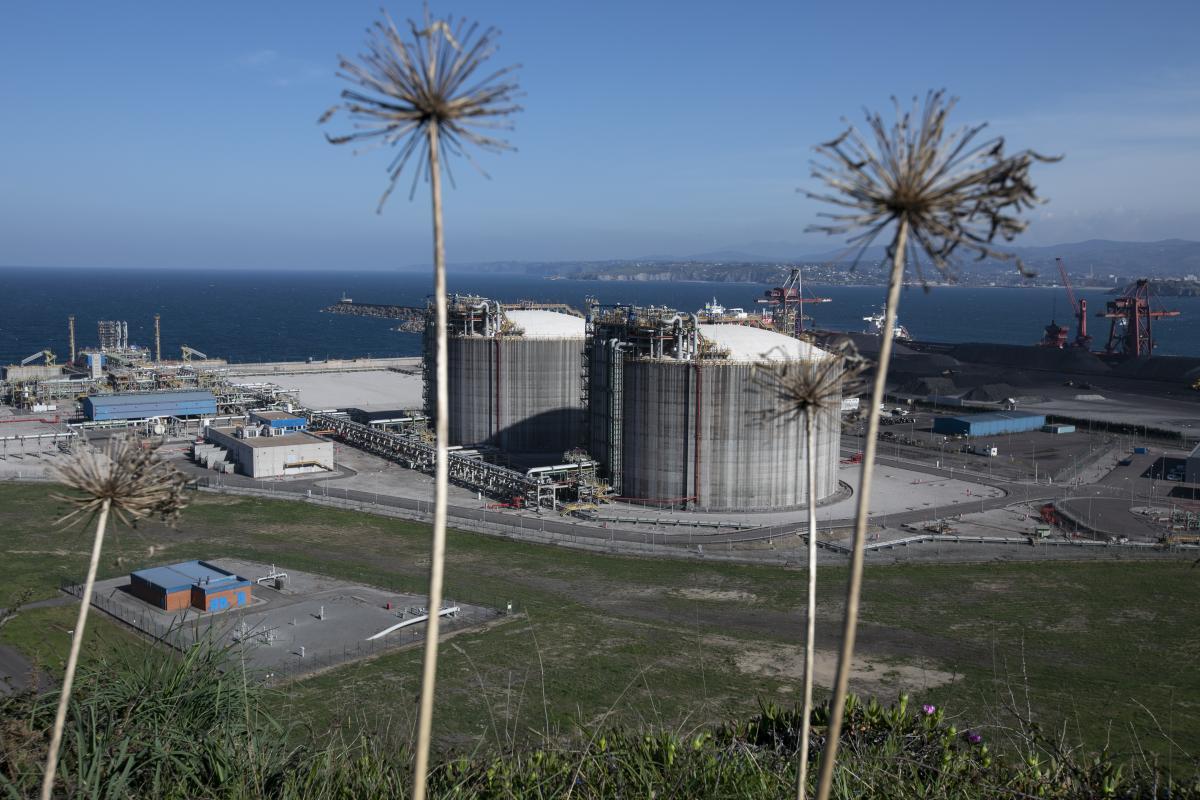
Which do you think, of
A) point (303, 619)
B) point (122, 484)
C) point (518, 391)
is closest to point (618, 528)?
point (303, 619)

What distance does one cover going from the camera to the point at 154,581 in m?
42.4

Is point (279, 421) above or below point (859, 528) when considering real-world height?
below

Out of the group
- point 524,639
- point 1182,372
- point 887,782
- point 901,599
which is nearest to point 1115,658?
point 901,599

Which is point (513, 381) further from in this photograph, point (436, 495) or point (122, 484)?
point (436, 495)

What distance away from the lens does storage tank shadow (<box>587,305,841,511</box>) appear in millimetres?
59000

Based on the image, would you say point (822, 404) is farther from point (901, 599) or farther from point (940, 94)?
point (901, 599)

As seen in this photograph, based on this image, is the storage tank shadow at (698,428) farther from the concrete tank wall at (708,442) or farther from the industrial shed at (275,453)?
the industrial shed at (275,453)

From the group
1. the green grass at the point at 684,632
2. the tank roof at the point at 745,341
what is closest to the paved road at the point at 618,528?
the green grass at the point at 684,632

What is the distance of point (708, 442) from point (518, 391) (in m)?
22.4

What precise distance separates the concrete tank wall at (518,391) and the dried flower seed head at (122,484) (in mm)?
66013

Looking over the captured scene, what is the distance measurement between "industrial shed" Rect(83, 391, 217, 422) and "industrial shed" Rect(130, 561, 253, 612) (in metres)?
49.6

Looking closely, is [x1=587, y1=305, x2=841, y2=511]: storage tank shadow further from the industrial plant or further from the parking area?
the parking area

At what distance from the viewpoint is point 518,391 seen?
254 feet

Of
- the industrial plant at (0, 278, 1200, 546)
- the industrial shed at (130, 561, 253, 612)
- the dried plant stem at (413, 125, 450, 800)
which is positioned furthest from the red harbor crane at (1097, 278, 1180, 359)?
the dried plant stem at (413, 125, 450, 800)
